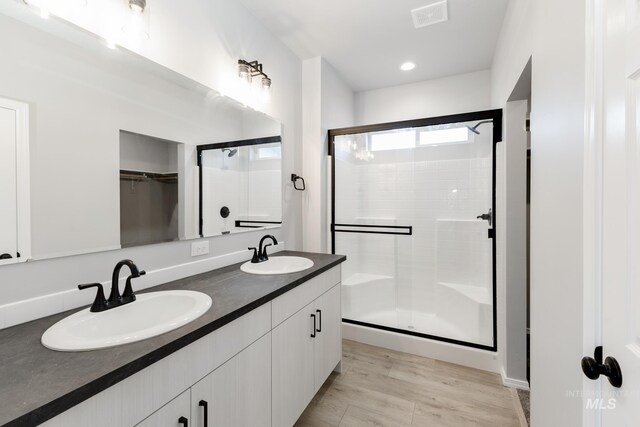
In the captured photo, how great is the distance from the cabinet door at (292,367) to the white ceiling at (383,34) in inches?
81.6

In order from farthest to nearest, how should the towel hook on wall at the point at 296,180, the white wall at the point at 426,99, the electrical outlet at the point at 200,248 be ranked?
the white wall at the point at 426,99, the towel hook on wall at the point at 296,180, the electrical outlet at the point at 200,248

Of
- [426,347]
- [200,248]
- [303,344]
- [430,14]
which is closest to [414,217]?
[426,347]

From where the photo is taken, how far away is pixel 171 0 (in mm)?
1502

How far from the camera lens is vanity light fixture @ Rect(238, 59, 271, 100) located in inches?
76.2

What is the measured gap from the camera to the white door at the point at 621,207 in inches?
23.7

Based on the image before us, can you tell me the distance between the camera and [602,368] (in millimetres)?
694

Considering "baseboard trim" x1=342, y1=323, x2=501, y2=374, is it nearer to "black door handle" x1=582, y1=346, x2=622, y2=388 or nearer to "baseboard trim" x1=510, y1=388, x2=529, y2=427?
"baseboard trim" x1=510, y1=388, x2=529, y2=427

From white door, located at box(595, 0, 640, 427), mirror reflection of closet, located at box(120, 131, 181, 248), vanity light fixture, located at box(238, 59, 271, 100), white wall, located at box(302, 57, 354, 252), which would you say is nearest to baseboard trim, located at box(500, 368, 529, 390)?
white door, located at box(595, 0, 640, 427)

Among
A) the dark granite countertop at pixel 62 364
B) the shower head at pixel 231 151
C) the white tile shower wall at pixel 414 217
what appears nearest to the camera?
the dark granite countertop at pixel 62 364

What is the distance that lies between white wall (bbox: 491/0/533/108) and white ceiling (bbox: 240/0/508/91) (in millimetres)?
164

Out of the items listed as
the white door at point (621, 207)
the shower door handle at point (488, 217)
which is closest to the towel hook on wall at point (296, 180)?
the shower door handle at point (488, 217)

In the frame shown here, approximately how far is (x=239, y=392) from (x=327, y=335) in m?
0.87

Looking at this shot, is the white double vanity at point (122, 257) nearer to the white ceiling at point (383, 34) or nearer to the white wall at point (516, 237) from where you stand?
the white ceiling at point (383, 34)

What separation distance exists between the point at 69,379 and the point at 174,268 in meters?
0.88
